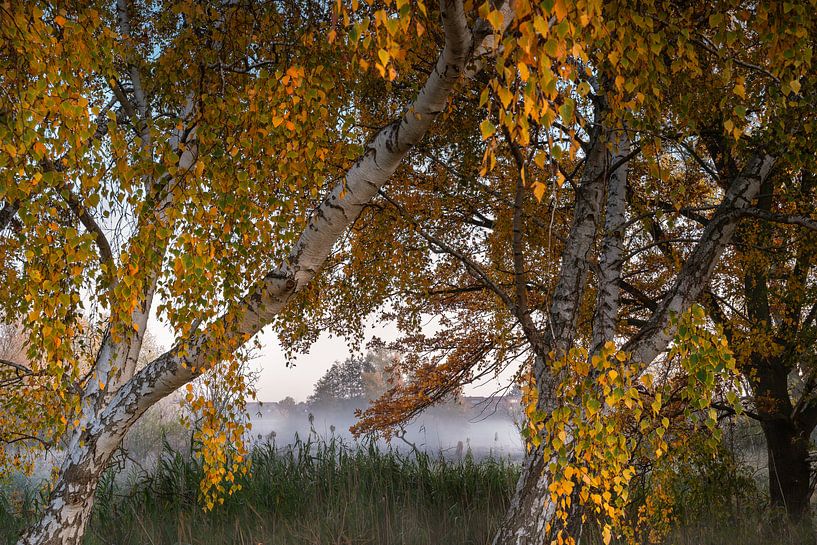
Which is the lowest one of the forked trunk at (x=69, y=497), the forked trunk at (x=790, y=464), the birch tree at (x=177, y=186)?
the forked trunk at (x=790, y=464)

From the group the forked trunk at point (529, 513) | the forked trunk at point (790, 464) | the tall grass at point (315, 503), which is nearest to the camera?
the forked trunk at point (529, 513)

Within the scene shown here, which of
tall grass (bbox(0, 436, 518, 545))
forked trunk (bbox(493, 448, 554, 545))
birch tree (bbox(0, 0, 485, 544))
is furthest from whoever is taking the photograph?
tall grass (bbox(0, 436, 518, 545))

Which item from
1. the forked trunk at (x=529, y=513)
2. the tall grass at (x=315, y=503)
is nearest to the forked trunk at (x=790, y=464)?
the tall grass at (x=315, y=503)

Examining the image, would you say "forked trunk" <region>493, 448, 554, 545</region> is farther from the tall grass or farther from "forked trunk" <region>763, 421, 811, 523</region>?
"forked trunk" <region>763, 421, 811, 523</region>

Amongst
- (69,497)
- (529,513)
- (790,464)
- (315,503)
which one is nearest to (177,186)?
(69,497)

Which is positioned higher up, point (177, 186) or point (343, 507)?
point (177, 186)

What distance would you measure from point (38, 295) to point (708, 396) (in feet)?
10.3

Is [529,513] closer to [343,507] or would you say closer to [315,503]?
[343,507]

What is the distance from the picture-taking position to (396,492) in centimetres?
665

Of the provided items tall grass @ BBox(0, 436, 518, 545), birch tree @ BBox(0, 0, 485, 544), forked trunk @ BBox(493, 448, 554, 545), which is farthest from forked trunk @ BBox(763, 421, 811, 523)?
birch tree @ BBox(0, 0, 485, 544)

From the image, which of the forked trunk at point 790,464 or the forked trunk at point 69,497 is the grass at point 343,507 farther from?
the forked trunk at point 69,497

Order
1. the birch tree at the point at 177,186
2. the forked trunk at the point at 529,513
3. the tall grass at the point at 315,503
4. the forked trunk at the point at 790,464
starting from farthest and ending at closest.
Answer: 1. the forked trunk at the point at 790,464
2. the tall grass at the point at 315,503
3. the forked trunk at the point at 529,513
4. the birch tree at the point at 177,186

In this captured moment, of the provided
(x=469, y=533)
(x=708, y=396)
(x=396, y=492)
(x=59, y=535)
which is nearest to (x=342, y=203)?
(x=708, y=396)

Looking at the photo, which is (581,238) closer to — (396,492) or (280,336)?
(396,492)
